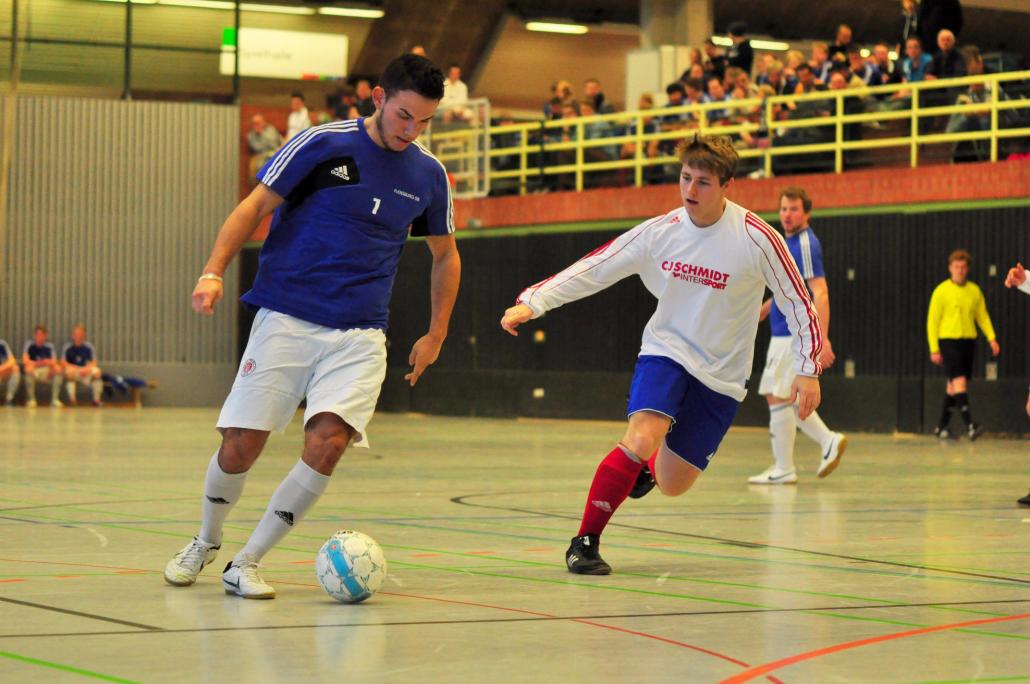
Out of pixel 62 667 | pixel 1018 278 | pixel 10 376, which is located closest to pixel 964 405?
pixel 1018 278

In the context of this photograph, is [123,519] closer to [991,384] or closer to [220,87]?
[991,384]

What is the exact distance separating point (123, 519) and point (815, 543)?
4232 mm

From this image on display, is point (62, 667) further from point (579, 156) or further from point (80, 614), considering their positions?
point (579, 156)

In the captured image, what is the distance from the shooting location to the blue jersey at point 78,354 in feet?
104

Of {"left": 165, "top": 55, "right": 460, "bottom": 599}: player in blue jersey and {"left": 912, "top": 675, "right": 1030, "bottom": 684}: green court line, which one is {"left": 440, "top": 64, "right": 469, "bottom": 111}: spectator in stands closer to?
{"left": 165, "top": 55, "right": 460, "bottom": 599}: player in blue jersey

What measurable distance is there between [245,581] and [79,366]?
85.3 ft

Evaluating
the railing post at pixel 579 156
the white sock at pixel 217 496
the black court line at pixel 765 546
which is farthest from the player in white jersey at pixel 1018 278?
the railing post at pixel 579 156

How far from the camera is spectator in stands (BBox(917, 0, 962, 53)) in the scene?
21859mm

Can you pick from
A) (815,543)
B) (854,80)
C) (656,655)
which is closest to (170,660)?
(656,655)

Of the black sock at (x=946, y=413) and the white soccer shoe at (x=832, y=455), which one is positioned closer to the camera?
the white soccer shoe at (x=832, y=455)

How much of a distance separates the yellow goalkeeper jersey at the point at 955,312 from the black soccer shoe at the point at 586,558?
43.9 ft

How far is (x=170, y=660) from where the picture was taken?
5.27m

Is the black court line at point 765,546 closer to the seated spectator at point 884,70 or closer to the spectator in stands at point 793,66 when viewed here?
the seated spectator at point 884,70

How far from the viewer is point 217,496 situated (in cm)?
707
